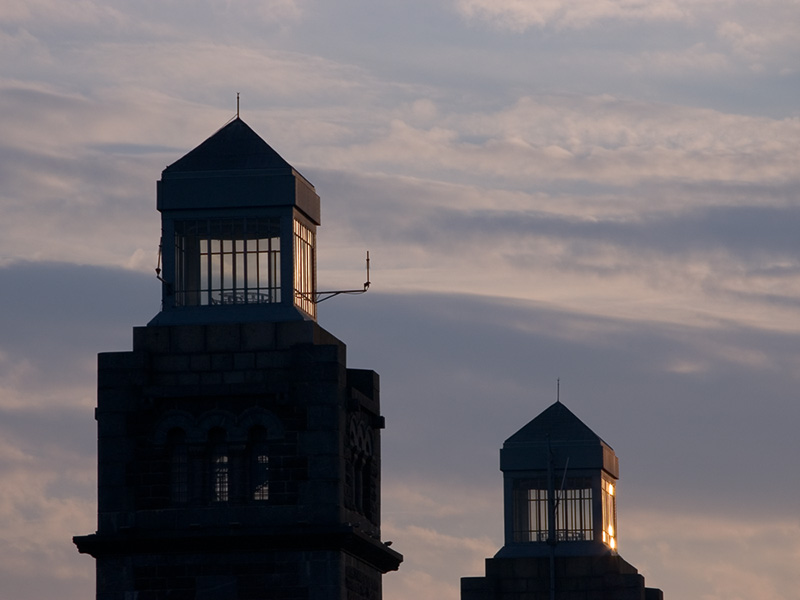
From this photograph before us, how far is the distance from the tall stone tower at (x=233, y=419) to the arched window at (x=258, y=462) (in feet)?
0.12

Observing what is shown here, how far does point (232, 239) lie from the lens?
193ft

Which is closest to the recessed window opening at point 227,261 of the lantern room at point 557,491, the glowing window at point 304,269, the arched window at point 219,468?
the glowing window at point 304,269

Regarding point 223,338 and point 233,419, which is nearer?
point 233,419

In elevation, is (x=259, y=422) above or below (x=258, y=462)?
above

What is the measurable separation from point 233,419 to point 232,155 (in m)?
6.59

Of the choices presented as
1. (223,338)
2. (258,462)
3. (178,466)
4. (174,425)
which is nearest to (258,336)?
(223,338)

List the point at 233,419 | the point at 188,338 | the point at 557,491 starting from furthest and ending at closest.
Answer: the point at 557,491 < the point at 188,338 < the point at 233,419

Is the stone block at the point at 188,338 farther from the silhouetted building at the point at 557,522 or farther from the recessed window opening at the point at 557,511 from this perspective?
the recessed window opening at the point at 557,511

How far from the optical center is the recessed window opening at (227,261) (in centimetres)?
5888

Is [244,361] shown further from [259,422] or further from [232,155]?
[232,155]

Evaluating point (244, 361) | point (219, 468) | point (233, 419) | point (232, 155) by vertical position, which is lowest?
point (219, 468)

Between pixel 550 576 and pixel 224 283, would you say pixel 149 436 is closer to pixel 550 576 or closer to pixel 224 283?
pixel 224 283

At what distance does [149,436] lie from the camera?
5784 cm

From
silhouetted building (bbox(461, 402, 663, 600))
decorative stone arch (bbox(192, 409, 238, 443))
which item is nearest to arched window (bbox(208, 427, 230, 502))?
decorative stone arch (bbox(192, 409, 238, 443))
